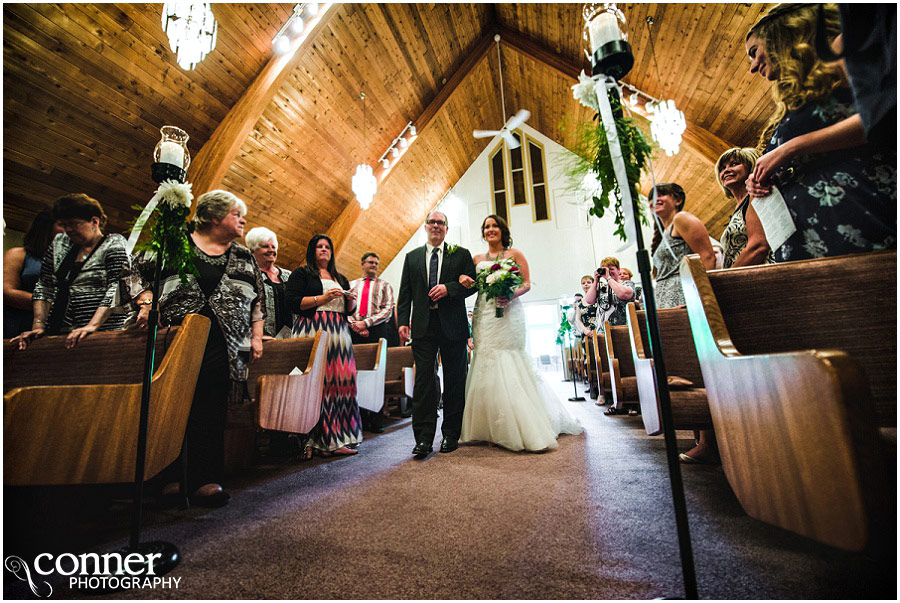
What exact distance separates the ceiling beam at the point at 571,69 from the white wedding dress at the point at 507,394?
3.79m

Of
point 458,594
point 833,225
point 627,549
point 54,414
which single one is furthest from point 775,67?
point 54,414

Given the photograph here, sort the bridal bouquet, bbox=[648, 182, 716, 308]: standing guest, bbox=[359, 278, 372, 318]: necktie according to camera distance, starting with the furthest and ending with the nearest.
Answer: bbox=[359, 278, 372, 318]: necktie < the bridal bouquet < bbox=[648, 182, 716, 308]: standing guest

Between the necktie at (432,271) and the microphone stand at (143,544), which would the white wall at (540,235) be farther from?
the microphone stand at (143,544)

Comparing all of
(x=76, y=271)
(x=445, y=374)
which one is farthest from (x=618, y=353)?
(x=76, y=271)

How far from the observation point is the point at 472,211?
12227 mm

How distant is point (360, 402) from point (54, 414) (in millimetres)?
2060

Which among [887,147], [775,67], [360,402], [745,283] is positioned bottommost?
[360,402]

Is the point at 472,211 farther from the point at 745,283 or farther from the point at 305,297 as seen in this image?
the point at 745,283

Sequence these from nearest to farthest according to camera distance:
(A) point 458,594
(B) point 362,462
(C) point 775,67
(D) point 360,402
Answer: (A) point 458,594, (C) point 775,67, (B) point 362,462, (D) point 360,402

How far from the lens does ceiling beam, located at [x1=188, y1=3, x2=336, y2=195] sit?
5.18 meters

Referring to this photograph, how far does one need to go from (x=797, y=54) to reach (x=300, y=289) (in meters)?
2.57

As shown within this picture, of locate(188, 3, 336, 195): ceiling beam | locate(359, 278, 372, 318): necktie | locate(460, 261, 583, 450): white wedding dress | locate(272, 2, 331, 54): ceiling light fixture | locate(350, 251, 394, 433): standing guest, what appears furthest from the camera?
locate(188, 3, 336, 195): ceiling beam

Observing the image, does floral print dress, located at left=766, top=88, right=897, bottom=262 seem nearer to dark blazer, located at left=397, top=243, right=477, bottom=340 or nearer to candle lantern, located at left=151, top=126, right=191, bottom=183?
dark blazer, located at left=397, top=243, right=477, bottom=340

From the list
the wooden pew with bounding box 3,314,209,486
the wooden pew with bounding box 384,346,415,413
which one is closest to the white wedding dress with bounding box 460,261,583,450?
the wooden pew with bounding box 384,346,415,413
